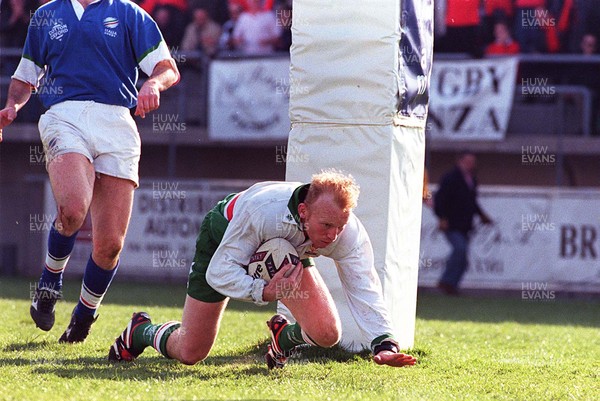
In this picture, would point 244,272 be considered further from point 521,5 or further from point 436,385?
point 521,5

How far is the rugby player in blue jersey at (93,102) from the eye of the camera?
6902 millimetres

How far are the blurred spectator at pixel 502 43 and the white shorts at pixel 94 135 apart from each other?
31.7 feet

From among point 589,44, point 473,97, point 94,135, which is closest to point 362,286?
point 94,135

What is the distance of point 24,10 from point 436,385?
12.8 m
